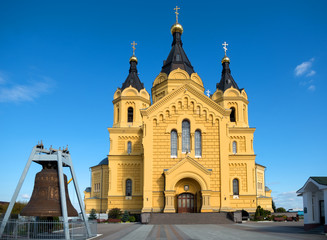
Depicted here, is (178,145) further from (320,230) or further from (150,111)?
(320,230)

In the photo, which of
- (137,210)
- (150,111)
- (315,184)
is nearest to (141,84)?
(150,111)

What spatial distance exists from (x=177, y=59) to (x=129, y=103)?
8078 mm

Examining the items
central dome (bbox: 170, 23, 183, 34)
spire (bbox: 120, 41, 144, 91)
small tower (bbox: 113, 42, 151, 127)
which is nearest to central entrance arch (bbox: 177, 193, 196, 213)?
small tower (bbox: 113, 42, 151, 127)

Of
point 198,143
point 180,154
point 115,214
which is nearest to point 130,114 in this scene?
point 180,154

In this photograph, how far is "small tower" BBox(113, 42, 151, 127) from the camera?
41500mm

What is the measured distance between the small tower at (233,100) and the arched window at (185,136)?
8.50 meters

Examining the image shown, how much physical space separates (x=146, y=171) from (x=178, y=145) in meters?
4.00

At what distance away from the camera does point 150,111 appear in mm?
35094

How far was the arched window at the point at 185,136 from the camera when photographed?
3441 cm

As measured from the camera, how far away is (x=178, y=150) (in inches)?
1342

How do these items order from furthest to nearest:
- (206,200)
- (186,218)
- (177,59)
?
1. (177,59)
2. (206,200)
3. (186,218)

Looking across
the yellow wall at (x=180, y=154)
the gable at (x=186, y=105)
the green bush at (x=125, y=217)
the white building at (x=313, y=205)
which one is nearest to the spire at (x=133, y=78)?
the yellow wall at (x=180, y=154)

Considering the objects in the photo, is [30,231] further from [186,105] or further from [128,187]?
[128,187]

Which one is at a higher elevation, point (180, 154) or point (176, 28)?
point (176, 28)
